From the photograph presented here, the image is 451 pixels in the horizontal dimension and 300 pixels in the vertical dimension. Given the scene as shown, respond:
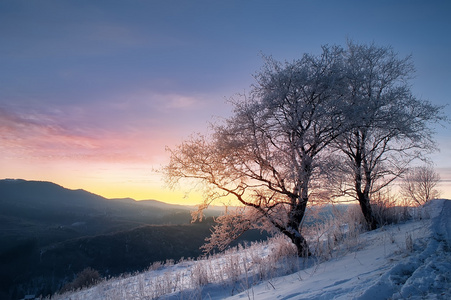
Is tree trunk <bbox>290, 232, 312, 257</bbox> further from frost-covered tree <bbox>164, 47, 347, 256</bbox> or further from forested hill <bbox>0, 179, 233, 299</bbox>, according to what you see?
forested hill <bbox>0, 179, 233, 299</bbox>

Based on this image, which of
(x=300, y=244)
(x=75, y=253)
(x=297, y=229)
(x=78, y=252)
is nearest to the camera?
(x=300, y=244)

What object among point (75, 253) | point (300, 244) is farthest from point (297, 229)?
point (75, 253)

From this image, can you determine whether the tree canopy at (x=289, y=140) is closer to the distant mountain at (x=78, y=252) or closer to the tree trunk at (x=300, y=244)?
the tree trunk at (x=300, y=244)

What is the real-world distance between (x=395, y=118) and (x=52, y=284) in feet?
311

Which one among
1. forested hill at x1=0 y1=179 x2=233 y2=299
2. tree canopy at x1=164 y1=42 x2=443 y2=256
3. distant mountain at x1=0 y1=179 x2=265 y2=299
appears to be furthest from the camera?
distant mountain at x1=0 y1=179 x2=265 y2=299

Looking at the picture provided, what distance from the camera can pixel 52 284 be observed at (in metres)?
73.1

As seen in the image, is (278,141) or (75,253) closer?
(278,141)

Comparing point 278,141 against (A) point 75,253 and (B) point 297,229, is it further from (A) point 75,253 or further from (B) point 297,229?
(A) point 75,253

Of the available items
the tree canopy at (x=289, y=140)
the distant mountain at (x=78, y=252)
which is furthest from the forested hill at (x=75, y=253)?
the tree canopy at (x=289, y=140)

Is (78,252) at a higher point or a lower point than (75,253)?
higher

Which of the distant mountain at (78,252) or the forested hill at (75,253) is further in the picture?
the distant mountain at (78,252)

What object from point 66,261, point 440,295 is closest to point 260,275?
point 440,295

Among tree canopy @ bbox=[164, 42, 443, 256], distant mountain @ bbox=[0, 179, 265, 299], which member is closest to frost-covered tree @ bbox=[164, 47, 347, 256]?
tree canopy @ bbox=[164, 42, 443, 256]

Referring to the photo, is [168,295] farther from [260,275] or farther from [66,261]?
[66,261]
